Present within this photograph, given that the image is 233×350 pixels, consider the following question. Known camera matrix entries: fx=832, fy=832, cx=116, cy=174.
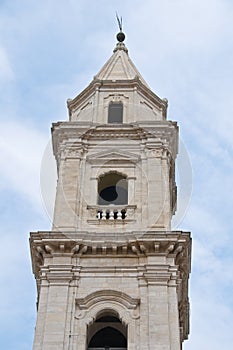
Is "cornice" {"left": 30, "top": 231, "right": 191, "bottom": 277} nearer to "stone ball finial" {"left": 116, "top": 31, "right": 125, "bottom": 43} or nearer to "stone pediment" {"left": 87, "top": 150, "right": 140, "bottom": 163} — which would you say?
"stone pediment" {"left": 87, "top": 150, "right": 140, "bottom": 163}

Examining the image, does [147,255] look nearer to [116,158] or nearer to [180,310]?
[180,310]

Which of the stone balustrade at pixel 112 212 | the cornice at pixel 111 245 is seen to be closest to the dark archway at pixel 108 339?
the cornice at pixel 111 245

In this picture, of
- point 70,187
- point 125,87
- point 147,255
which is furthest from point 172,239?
point 125,87

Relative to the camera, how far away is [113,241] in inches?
1276

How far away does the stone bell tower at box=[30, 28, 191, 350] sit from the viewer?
30.2 metres

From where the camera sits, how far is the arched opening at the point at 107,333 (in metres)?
31.3

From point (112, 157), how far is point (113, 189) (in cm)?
144

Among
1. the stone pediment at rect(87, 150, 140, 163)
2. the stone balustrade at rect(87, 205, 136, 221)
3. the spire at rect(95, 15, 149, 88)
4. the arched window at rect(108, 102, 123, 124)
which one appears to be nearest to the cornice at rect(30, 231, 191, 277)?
the stone balustrade at rect(87, 205, 136, 221)

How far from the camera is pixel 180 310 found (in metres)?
34.2

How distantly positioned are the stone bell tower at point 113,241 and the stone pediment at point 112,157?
0.04 metres

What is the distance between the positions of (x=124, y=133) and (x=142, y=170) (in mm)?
2790

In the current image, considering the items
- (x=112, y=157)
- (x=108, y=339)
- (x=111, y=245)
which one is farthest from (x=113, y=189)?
(x=108, y=339)

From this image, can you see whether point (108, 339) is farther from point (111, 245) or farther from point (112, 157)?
point (112, 157)

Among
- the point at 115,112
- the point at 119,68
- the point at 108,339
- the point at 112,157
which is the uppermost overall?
the point at 119,68
